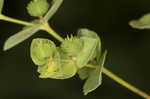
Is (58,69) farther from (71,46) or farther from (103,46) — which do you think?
(103,46)

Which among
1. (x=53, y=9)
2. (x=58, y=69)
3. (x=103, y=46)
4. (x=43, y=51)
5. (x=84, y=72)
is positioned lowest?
(x=103, y=46)

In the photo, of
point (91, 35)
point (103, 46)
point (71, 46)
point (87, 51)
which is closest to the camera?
point (71, 46)

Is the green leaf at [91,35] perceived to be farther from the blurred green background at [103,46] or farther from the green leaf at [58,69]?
the blurred green background at [103,46]

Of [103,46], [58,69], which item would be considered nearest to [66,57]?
[58,69]

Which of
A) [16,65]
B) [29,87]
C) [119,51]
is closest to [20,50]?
[16,65]

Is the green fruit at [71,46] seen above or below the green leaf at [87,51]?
above

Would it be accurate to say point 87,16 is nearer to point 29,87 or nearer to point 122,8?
point 122,8

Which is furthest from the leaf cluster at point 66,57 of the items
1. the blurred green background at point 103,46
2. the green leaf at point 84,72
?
the blurred green background at point 103,46
